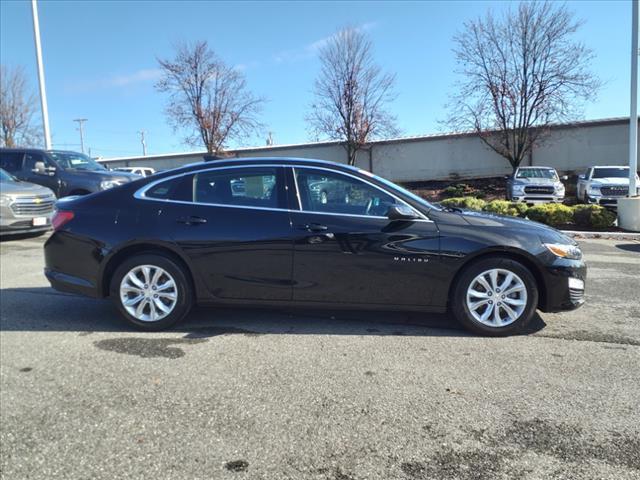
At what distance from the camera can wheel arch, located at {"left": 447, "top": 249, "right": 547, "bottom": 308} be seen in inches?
165

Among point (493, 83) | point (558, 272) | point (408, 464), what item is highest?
point (493, 83)

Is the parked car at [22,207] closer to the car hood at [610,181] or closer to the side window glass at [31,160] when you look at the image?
the side window glass at [31,160]

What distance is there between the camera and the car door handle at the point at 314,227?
4266mm

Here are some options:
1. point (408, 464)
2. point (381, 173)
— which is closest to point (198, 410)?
point (408, 464)

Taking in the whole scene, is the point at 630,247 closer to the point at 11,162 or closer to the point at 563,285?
the point at 563,285

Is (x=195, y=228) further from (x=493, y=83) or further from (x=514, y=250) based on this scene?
(x=493, y=83)

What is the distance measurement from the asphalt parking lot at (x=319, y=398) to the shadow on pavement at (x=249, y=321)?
1.1 inches

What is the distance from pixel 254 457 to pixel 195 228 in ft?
7.96

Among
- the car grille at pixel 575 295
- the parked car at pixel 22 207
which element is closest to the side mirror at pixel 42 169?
the parked car at pixel 22 207

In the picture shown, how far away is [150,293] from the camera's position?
448 centimetres

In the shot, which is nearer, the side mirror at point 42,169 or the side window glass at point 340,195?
the side window glass at point 340,195

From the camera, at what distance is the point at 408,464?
243cm

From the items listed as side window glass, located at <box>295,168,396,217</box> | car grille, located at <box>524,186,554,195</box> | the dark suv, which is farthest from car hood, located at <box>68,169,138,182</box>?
car grille, located at <box>524,186,554,195</box>

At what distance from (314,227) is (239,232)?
2.27ft
